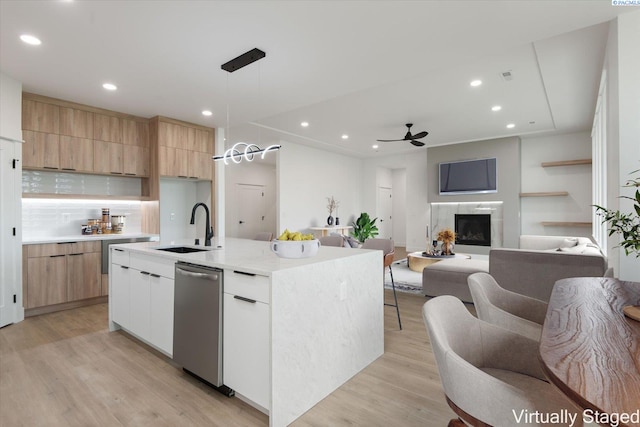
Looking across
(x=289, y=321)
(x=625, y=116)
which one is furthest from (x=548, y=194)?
(x=289, y=321)

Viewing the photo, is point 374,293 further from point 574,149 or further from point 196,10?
point 574,149

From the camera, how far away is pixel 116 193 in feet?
16.9

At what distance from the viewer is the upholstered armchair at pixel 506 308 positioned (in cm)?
159

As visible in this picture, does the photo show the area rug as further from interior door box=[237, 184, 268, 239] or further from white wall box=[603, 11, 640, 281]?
interior door box=[237, 184, 268, 239]

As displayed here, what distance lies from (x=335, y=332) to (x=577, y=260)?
251 cm

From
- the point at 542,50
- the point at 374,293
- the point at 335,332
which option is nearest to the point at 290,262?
the point at 335,332

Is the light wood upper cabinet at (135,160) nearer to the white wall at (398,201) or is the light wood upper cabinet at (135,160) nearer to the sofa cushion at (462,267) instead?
the sofa cushion at (462,267)

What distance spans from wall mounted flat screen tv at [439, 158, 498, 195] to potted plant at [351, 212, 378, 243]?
2203mm

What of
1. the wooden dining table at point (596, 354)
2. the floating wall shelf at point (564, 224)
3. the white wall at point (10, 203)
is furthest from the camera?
the floating wall shelf at point (564, 224)

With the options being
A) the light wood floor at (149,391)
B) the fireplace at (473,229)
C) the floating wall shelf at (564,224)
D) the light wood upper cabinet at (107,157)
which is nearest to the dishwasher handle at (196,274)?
the light wood floor at (149,391)

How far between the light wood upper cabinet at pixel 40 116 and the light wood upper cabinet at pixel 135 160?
0.88m

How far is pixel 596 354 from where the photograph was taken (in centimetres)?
85

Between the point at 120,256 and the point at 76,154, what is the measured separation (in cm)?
232

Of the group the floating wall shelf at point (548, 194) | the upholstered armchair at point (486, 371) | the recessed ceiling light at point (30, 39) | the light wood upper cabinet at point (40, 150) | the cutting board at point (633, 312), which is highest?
the recessed ceiling light at point (30, 39)
